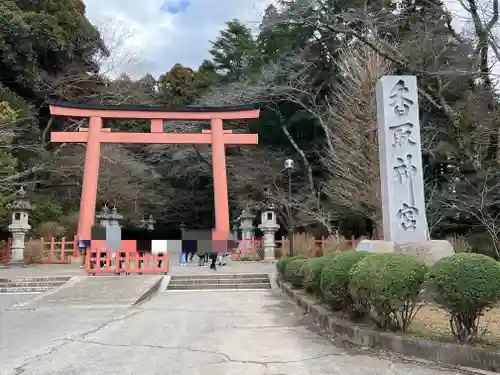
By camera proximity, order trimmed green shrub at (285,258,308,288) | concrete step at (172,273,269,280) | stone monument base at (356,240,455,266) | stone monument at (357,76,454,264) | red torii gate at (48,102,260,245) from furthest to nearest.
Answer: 1. red torii gate at (48,102,260,245)
2. concrete step at (172,273,269,280)
3. trimmed green shrub at (285,258,308,288)
4. stone monument at (357,76,454,264)
5. stone monument base at (356,240,455,266)

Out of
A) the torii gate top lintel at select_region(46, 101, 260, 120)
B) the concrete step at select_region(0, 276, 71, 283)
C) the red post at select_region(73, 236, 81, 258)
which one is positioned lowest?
the concrete step at select_region(0, 276, 71, 283)

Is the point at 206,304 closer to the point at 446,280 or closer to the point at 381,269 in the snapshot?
the point at 381,269

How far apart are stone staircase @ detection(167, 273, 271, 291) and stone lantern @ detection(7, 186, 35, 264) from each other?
31.0 ft

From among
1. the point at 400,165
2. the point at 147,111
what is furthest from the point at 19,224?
the point at 400,165

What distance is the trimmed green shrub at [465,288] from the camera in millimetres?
3961

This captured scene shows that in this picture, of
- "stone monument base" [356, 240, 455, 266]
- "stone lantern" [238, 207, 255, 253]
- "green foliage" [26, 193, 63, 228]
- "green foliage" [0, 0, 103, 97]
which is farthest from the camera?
"stone lantern" [238, 207, 255, 253]

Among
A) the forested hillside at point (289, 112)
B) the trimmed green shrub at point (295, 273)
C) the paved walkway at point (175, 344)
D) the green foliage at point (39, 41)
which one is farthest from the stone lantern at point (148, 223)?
the paved walkway at point (175, 344)

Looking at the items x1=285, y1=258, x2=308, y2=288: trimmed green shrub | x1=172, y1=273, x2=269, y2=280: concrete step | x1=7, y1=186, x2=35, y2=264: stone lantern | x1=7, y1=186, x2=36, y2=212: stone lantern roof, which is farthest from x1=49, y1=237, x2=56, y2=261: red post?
x1=285, y1=258, x2=308, y2=288: trimmed green shrub

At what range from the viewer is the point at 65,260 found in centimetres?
1906

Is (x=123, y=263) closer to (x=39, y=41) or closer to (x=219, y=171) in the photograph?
(x=219, y=171)

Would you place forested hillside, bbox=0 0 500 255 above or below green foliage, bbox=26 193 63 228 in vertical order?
above

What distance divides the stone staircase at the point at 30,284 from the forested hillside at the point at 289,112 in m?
5.39

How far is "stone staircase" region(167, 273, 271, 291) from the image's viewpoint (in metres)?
12.8

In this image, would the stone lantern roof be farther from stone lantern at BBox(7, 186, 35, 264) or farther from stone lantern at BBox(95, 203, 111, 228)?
stone lantern at BBox(95, 203, 111, 228)
